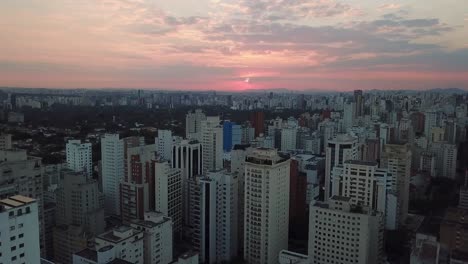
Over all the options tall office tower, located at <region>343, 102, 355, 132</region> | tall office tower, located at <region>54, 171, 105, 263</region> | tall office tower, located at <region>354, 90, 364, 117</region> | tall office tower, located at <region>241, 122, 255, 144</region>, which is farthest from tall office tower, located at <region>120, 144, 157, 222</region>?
tall office tower, located at <region>354, 90, 364, 117</region>

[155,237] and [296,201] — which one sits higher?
[155,237]

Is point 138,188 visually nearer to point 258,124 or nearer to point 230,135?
point 230,135

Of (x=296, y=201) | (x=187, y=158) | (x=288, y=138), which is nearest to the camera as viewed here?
(x=296, y=201)

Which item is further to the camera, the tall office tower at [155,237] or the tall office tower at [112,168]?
the tall office tower at [112,168]

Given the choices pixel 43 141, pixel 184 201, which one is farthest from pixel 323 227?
pixel 43 141

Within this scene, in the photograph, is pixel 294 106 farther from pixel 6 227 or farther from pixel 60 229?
pixel 6 227

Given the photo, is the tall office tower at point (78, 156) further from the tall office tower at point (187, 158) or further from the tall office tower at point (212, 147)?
the tall office tower at point (187, 158)

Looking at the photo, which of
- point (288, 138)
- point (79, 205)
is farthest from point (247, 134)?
point (79, 205)

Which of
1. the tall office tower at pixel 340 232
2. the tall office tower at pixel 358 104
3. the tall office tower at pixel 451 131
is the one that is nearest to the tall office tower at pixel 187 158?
the tall office tower at pixel 340 232

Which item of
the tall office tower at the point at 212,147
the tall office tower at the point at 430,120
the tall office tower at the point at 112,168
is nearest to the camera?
the tall office tower at the point at 112,168
